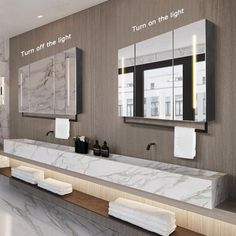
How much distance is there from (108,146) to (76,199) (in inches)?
23.8

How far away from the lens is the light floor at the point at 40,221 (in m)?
2.41

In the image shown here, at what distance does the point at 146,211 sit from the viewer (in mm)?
2049

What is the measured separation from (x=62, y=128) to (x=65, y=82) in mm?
539

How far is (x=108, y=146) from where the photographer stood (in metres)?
2.74

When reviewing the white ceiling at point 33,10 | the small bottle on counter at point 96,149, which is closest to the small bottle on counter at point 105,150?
the small bottle on counter at point 96,149

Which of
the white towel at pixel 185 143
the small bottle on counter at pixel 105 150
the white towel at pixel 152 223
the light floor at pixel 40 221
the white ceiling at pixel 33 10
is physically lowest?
the light floor at pixel 40 221

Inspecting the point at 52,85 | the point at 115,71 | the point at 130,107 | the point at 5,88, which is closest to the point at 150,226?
the point at 130,107

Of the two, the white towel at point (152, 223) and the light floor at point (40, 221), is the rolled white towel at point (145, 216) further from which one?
the light floor at point (40, 221)

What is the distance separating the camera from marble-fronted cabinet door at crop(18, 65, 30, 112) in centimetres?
384

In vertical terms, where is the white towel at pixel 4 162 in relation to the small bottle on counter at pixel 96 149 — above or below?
below

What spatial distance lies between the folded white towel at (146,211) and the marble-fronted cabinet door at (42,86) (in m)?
1.64

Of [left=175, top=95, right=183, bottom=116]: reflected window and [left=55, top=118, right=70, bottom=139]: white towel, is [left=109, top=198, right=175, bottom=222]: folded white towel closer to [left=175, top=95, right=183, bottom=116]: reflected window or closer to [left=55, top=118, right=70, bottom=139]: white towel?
[left=175, top=95, right=183, bottom=116]: reflected window

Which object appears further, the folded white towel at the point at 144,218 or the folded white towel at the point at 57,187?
the folded white towel at the point at 57,187

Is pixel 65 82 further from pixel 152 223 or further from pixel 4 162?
pixel 152 223
